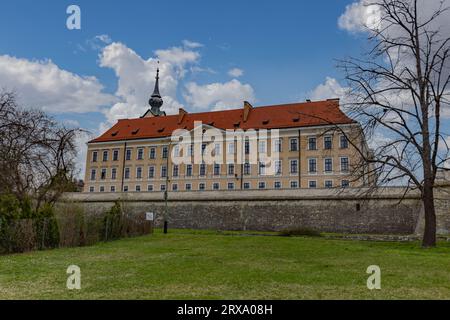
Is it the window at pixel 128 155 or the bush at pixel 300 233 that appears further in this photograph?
the window at pixel 128 155

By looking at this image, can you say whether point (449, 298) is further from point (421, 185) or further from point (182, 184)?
point (182, 184)

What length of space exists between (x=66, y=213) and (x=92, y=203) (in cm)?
2272

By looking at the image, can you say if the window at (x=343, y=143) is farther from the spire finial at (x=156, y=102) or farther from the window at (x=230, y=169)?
the spire finial at (x=156, y=102)

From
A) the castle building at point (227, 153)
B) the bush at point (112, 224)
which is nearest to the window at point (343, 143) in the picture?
the castle building at point (227, 153)

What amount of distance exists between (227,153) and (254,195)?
55.2 ft

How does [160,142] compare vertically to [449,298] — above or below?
above

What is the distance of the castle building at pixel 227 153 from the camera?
44.4 metres

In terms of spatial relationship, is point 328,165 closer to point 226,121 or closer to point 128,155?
point 226,121

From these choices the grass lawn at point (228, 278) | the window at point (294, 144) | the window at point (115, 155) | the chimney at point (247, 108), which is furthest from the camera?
the window at point (115, 155)

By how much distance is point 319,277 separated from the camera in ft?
28.8

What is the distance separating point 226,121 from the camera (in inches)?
2060

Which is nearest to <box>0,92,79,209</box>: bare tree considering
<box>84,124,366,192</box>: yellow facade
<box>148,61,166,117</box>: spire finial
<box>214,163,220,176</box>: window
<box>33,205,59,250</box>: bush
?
<box>33,205,59,250</box>: bush

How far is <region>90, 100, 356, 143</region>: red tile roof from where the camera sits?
154ft
